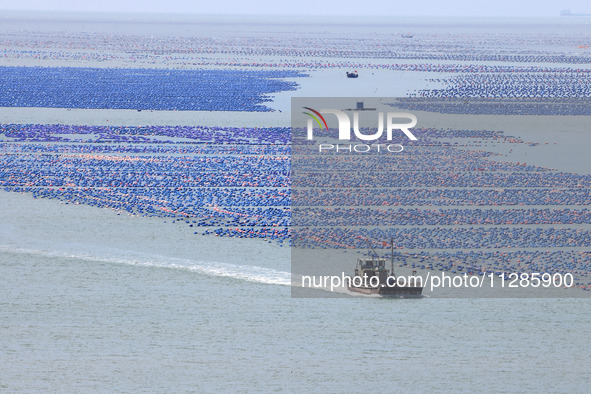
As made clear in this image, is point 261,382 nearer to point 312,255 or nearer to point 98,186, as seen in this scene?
point 312,255

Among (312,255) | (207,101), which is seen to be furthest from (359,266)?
(207,101)

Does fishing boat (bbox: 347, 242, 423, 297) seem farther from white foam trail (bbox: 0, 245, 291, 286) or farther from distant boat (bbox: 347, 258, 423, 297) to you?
white foam trail (bbox: 0, 245, 291, 286)

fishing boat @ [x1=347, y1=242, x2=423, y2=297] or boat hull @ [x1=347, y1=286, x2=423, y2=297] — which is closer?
boat hull @ [x1=347, y1=286, x2=423, y2=297]

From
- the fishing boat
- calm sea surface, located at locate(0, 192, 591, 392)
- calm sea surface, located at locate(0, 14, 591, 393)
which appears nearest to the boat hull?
the fishing boat

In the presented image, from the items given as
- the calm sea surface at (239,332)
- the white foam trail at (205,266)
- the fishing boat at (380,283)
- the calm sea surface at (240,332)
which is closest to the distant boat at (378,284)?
the fishing boat at (380,283)

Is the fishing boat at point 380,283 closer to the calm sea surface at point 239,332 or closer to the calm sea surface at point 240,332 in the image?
the calm sea surface at point 239,332
